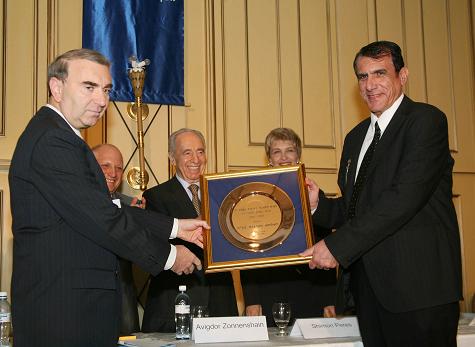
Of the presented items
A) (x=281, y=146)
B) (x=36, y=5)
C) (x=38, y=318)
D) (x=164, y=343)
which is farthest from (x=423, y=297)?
(x=36, y=5)

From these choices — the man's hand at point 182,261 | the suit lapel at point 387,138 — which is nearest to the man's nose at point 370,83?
the suit lapel at point 387,138

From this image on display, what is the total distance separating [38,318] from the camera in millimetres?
2471

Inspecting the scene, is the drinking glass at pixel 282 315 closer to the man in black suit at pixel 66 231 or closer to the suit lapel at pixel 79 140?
the man in black suit at pixel 66 231

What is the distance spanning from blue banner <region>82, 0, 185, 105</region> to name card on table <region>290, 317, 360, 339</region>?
264 cm

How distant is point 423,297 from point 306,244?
2.27 ft

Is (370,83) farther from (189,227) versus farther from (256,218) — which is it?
(189,227)

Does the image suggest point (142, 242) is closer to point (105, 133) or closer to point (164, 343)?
point (164, 343)

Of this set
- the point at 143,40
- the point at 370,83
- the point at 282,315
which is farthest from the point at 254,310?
the point at 143,40

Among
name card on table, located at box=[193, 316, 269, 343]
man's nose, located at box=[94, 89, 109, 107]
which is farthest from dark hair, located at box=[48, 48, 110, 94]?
name card on table, located at box=[193, 316, 269, 343]

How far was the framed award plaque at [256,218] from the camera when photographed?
331cm

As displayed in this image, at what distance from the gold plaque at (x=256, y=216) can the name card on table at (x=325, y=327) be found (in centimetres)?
41

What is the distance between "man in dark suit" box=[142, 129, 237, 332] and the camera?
3930 mm

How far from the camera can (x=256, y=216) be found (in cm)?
340

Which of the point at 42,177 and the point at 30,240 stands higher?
the point at 42,177
